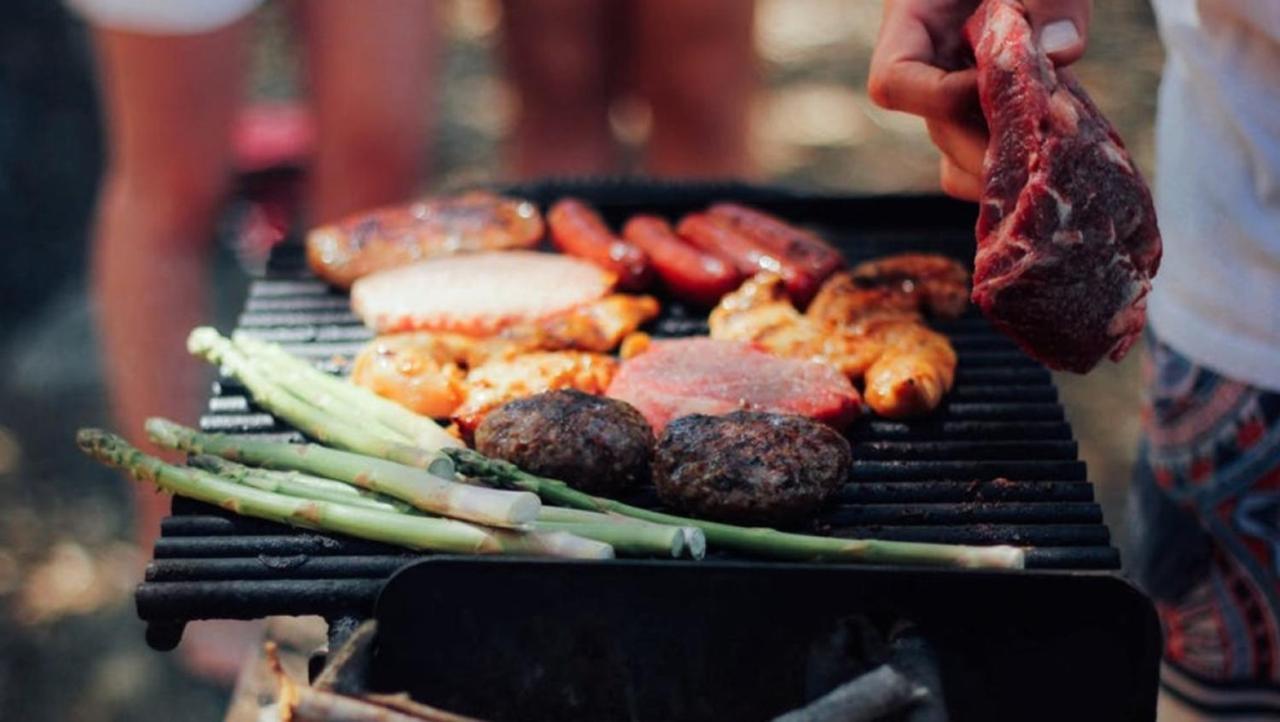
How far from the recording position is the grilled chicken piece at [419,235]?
4.03m

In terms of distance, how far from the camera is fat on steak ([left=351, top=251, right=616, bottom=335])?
3797 millimetres

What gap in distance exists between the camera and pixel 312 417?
10.7 ft

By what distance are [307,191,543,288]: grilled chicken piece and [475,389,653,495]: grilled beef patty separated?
1.09 metres

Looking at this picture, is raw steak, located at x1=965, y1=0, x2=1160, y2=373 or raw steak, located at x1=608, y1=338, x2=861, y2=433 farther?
raw steak, located at x1=608, y1=338, x2=861, y2=433

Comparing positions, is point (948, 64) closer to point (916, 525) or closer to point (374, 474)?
point (916, 525)

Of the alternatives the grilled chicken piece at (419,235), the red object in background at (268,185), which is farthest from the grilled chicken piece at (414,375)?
the red object in background at (268,185)

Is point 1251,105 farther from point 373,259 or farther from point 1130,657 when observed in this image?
point 373,259

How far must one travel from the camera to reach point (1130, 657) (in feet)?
8.34

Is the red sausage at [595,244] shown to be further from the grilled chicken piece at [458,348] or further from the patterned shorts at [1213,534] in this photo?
the patterned shorts at [1213,534]

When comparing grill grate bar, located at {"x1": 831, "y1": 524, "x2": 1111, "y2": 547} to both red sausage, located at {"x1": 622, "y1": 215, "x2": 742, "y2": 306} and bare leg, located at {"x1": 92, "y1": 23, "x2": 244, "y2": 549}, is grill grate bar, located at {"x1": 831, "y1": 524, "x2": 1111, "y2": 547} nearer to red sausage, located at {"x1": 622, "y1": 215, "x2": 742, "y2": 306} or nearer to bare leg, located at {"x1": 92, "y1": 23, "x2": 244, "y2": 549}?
red sausage, located at {"x1": 622, "y1": 215, "x2": 742, "y2": 306}

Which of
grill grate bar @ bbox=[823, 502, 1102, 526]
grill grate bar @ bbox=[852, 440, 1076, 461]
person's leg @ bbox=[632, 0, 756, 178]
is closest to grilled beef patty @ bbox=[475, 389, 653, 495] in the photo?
grill grate bar @ bbox=[823, 502, 1102, 526]

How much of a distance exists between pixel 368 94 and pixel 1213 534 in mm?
3518

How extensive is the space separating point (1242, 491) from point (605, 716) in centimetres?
204

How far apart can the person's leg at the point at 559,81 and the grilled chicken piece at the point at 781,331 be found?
2929 millimetres
